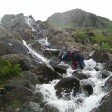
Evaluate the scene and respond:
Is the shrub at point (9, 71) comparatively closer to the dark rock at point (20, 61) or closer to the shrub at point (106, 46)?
the dark rock at point (20, 61)

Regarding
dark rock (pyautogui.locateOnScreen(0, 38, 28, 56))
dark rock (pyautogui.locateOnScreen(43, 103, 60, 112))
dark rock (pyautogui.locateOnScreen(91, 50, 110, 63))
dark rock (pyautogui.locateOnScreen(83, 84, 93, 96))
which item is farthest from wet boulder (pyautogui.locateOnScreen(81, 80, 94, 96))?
dark rock (pyautogui.locateOnScreen(91, 50, 110, 63))

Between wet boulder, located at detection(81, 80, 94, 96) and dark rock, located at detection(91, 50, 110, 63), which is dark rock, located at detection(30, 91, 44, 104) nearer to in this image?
→ wet boulder, located at detection(81, 80, 94, 96)

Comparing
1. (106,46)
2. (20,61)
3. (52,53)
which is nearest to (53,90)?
(20,61)

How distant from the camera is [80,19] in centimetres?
7988

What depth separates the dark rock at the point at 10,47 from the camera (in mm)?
27391

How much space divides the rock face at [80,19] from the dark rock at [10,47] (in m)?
48.1

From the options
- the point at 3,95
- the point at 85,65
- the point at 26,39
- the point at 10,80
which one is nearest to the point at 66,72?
the point at 85,65

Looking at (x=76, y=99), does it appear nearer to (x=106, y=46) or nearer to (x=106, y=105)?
(x=106, y=105)

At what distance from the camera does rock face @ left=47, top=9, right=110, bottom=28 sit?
3113 inches

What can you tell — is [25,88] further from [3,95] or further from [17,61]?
[17,61]

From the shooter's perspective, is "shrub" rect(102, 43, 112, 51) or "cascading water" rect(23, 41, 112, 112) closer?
"cascading water" rect(23, 41, 112, 112)

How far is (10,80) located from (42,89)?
6.87 ft

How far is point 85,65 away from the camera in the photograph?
28.6m

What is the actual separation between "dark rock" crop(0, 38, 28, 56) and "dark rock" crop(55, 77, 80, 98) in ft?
25.0
